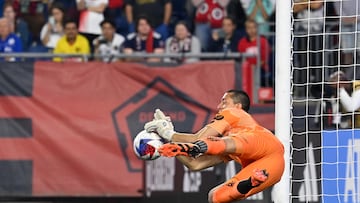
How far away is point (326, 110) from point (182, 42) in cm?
244

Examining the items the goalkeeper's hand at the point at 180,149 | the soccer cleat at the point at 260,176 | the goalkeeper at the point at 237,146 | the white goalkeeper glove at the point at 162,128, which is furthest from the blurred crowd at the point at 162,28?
the goalkeeper's hand at the point at 180,149

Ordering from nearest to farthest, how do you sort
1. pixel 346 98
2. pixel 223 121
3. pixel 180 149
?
pixel 180 149 → pixel 223 121 → pixel 346 98

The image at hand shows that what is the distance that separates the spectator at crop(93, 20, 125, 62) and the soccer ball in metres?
5.74

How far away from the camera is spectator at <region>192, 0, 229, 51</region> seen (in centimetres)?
1600

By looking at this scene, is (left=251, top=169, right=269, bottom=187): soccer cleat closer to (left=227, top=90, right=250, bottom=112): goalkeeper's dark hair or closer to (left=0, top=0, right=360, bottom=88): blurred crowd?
(left=227, top=90, right=250, bottom=112): goalkeeper's dark hair

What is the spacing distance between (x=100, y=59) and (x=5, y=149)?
190 cm

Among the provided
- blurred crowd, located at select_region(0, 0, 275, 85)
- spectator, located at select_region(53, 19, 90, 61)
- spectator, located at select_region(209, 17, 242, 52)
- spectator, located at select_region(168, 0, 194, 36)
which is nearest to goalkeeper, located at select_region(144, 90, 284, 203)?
blurred crowd, located at select_region(0, 0, 275, 85)

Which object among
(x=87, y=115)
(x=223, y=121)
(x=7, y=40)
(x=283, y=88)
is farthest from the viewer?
(x=7, y=40)

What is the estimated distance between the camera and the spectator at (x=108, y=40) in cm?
1564

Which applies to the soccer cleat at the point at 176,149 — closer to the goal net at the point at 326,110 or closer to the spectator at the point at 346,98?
the goal net at the point at 326,110

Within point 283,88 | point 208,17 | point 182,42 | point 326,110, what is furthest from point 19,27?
point 283,88

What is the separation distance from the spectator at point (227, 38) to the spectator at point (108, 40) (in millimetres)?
1380

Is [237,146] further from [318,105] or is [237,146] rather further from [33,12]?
[33,12]

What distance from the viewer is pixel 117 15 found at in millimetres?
16688
